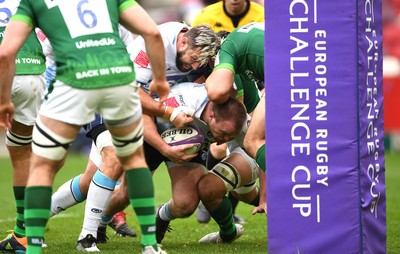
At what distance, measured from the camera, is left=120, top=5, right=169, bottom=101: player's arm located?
18.4 ft

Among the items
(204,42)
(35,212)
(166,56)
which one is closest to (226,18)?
(166,56)

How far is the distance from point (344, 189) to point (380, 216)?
0.56 metres

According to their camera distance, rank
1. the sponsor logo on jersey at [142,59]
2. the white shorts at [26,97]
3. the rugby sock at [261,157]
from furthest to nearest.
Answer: the sponsor logo on jersey at [142,59], the white shorts at [26,97], the rugby sock at [261,157]

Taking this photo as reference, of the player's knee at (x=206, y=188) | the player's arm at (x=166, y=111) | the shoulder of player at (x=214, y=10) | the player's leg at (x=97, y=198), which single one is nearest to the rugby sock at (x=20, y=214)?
the player's leg at (x=97, y=198)

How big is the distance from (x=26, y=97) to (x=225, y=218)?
6.01ft

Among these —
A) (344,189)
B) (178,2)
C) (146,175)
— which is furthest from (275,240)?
(178,2)

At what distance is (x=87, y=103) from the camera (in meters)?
5.49

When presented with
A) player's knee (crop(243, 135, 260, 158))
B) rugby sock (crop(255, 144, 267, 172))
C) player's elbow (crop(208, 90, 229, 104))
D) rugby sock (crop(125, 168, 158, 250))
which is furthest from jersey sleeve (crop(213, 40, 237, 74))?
rugby sock (crop(125, 168, 158, 250))

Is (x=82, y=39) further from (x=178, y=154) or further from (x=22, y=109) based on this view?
(x=178, y=154)

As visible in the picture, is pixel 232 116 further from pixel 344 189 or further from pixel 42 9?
pixel 42 9

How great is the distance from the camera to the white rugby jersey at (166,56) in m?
7.03

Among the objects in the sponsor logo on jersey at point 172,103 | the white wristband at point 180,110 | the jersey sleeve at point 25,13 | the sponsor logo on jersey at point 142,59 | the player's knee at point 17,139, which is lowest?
the player's knee at point 17,139

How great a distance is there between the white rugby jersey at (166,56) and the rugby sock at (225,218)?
107 cm

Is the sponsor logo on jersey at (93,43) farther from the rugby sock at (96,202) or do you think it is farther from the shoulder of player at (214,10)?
the shoulder of player at (214,10)
